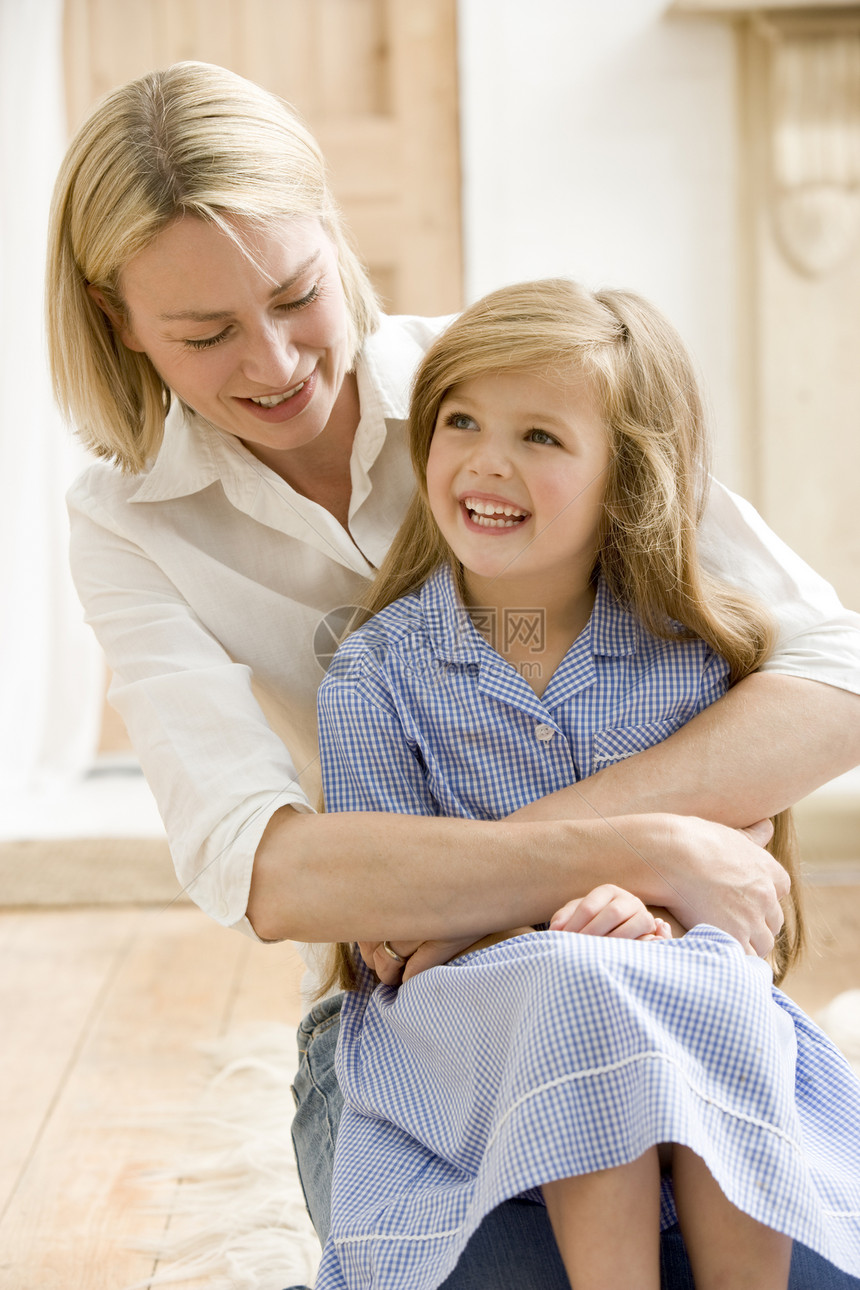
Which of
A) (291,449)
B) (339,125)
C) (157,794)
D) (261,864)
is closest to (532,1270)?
(261,864)

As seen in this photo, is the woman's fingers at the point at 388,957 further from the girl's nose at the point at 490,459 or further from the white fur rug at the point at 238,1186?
the white fur rug at the point at 238,1186

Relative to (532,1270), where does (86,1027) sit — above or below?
below

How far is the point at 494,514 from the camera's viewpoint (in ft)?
3.02

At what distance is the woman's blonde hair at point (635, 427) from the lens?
0.91 metres

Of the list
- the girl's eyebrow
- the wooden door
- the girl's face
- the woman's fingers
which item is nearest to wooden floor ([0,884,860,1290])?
the woman's fingers

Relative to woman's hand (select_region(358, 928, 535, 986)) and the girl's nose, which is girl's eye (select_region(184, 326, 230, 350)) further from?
woman's hand (select_region(358, 928, 535, 986))

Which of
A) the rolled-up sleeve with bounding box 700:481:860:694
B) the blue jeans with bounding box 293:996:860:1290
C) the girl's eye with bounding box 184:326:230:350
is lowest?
the blue jeans with bounding box 293:996:860:1290

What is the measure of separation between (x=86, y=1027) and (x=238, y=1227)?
567 millimetres

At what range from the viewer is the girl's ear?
39.7 inches

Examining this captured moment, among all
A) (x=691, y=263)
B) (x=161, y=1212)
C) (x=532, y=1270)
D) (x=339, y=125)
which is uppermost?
(x=339, y=125)

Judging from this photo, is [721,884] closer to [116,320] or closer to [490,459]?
[490,459]

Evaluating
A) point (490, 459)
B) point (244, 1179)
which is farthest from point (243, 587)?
point (244, 1179)

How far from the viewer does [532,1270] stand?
75 centimetres

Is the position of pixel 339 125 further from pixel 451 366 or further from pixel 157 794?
pixel 157 794
